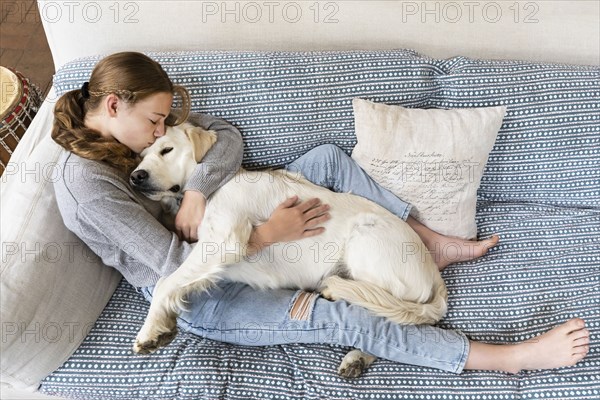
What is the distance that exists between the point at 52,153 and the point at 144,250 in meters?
0.57

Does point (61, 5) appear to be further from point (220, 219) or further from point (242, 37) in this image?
point (220, 219)

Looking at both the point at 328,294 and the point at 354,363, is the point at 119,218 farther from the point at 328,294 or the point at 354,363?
the point at 354,363

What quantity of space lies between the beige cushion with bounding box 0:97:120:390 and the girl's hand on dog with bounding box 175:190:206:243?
1.20ft

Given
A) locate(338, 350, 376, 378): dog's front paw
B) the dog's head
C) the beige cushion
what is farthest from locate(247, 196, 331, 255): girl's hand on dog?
the beige cushion

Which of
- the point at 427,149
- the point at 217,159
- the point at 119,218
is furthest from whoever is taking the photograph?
the point at 427,149

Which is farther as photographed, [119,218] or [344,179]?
[344,179]

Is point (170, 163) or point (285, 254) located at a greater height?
point (170, 163)

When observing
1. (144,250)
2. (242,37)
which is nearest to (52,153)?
(144,250)

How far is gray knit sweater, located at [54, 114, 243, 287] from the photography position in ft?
5.44

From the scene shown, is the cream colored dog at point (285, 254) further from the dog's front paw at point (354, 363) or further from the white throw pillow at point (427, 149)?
the white throw pillow at point (427, 149)

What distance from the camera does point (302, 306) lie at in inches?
70.3

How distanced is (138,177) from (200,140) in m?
0.27

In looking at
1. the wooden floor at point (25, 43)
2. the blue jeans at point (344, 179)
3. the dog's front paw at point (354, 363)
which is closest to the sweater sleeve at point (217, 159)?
the blue jeans at point (344, 179)

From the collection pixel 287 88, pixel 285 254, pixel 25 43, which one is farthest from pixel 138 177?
pixel 25 43
